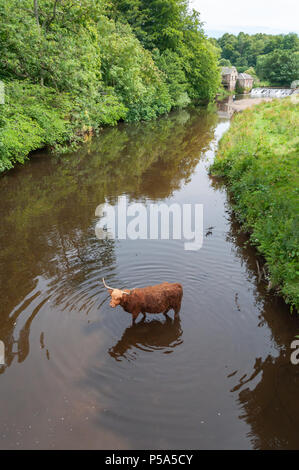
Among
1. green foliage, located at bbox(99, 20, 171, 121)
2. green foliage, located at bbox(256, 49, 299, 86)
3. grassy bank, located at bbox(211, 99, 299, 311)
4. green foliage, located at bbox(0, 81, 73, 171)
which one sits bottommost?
grassy bank, located at bbox(211, 99, 299, 311)

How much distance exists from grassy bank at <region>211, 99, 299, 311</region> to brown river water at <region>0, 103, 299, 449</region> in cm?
76

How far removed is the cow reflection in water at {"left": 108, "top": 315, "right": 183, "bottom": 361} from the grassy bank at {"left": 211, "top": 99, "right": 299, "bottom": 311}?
3.02m

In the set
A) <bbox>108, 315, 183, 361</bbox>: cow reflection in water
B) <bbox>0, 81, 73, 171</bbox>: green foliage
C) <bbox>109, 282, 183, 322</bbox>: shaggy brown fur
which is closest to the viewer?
<bbox>108, 315, 183, 361</bbox>: cow reflection in water

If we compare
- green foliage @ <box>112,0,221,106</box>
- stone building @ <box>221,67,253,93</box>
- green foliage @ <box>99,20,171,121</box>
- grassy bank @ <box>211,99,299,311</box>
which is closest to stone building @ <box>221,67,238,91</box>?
stone building @ <box>221,67,253,93</box>

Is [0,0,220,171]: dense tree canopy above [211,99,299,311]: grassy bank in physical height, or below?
above

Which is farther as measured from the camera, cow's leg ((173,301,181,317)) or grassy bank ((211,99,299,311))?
grassy bank ((211,99,299,311))

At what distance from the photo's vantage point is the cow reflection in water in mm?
6961

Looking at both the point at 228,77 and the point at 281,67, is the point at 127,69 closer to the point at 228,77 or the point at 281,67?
the point at 228,77

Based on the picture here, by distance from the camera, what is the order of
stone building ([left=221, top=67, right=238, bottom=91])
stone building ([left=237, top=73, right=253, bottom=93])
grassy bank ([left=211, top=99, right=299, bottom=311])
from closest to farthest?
1. grassy bank ([left=211, top=99, right=299, bottom=311])
2. stone building ([left=221, top=67, right=238, bottom=91])
3. stone building ([left=237, top=73, right=253, bottom=93])

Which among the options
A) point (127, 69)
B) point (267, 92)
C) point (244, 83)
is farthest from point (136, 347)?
point (244, 83)

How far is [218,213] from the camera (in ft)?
48.1

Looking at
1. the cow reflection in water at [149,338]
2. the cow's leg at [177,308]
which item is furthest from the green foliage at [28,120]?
the cow's leg at [177,308]

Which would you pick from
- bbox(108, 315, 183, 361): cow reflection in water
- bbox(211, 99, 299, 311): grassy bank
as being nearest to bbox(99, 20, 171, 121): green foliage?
bbox(211, 99, 299, 311): grassy bank

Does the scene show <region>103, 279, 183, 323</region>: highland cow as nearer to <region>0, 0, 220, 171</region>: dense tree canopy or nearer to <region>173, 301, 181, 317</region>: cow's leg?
<region>173, 301, 181, 317</region>: cow's leg
